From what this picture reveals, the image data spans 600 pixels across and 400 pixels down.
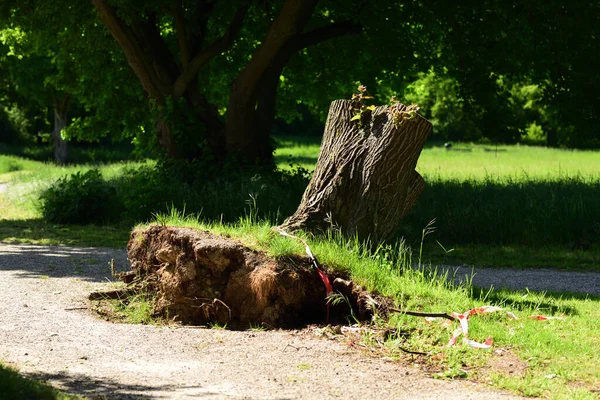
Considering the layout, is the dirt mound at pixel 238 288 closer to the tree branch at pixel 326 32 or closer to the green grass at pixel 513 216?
the green grass at pixel 513 216

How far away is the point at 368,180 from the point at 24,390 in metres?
5.07

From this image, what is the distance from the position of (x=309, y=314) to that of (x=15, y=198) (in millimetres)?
16048

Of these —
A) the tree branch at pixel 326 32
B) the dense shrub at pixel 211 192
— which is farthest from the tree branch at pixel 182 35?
the dense shrub at pixel 211 192

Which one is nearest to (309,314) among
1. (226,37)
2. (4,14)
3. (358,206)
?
(358,206)

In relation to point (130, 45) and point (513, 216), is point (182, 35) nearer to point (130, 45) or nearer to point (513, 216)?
point (130, 45)

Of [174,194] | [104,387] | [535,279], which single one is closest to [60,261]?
[174,194]

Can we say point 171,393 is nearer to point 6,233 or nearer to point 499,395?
point 499,395

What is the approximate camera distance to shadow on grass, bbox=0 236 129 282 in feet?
37.6

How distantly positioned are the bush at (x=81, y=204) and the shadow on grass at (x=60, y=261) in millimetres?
3353

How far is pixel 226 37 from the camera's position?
19.5 metres

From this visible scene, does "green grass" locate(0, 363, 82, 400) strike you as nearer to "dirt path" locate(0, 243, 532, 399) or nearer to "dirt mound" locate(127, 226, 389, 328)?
"dirt path" locate(0, 243, 532, 399)

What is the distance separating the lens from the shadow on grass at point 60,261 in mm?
11453

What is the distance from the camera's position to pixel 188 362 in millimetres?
6891

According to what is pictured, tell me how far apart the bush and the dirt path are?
30.6ft
